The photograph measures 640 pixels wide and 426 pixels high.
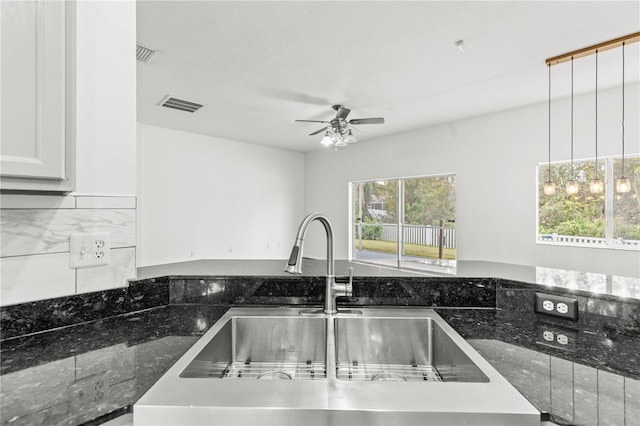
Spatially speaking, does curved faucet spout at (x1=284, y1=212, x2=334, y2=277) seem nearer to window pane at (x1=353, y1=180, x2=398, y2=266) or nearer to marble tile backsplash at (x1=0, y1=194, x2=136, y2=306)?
marble tile backsplash at (x1=0, y1=194, x2=136, y2=306)

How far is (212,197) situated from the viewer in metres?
6.05

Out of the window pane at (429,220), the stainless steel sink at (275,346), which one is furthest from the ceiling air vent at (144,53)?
the window pane at (429,220)

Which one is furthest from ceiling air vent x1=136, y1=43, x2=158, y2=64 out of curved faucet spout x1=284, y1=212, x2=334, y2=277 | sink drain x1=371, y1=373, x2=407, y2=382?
sink drain x1=371, y1=373, x2=407, y2=382

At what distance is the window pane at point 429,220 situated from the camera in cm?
521

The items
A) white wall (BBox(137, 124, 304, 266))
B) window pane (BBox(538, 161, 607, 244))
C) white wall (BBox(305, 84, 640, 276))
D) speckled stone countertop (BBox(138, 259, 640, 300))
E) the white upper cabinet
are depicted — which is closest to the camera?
the white upper cabinet

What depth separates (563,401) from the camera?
631 mm

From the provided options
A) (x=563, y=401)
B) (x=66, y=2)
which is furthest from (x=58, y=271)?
(x=563, y=401)

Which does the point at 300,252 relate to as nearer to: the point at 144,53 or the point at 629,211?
the point at 144,53

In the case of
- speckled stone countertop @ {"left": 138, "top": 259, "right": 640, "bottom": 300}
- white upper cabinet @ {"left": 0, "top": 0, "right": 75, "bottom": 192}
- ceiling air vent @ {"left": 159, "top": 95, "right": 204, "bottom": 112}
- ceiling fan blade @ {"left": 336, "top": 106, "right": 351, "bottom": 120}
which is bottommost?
speckled stone countertop @ {"left": 138, "top": 259, "right": 640, "bottom": 300}

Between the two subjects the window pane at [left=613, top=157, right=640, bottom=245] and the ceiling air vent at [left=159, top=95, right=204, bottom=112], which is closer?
the window pane at [left=613, top=157, right=640, bottom=245]

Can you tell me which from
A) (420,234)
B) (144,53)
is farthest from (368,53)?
(420,234)

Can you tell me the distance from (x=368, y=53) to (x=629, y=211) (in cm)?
345

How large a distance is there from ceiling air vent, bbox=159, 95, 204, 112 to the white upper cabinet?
128 inches

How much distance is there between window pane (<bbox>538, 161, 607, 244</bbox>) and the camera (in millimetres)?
3768
